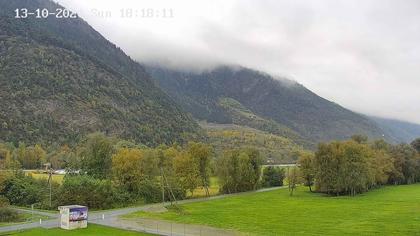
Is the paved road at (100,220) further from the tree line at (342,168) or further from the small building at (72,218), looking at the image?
the tree line at (342,168)

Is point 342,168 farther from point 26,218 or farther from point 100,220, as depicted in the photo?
point 26,218

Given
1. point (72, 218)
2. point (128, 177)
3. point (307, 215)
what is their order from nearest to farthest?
point (72, 218) → point (307, 215) → point (128, 177)

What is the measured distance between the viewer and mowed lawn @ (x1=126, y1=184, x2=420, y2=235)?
243 ft

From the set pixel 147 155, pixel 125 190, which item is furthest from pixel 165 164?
pixel 125 190

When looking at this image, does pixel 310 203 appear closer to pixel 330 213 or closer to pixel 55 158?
pixel 330 213

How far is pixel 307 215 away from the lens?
301 ft

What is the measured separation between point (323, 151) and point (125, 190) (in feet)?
193

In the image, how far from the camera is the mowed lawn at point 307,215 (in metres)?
74.0

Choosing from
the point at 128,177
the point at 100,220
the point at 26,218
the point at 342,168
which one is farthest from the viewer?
the point at 342,168

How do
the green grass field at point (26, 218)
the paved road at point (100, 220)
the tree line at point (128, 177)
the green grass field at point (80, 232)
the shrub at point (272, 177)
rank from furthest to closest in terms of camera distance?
the shrub at point (272, 177), the tree line at point (128, 177), the green grass field at point (26, 218), the paved road at point (100, 220), the green grass field at point (80, 232)

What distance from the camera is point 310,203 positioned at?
115438 mm

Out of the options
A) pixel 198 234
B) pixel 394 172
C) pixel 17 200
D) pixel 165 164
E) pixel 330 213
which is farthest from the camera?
pixel 394 172

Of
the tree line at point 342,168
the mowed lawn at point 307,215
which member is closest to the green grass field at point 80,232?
the mowed lawn at point 307,215

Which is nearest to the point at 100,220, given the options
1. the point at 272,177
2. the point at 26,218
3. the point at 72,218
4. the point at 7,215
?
the point at 72,218
